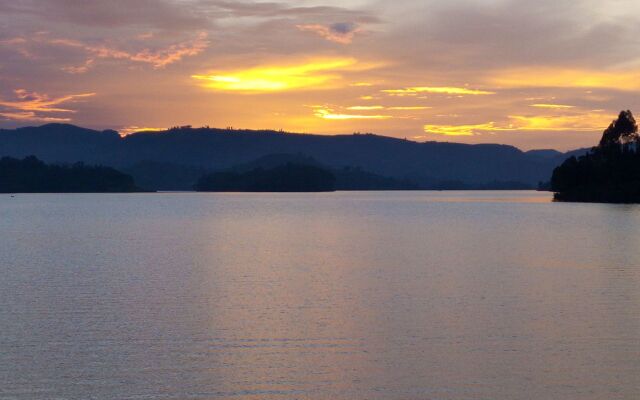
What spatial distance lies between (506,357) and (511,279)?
24.8m

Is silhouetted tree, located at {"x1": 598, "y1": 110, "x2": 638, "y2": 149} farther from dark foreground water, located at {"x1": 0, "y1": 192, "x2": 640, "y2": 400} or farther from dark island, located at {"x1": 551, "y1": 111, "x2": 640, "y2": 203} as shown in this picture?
dark foreground water, located at {"x1": 0, "y1": 192, "x2": 640, "y2": 400}

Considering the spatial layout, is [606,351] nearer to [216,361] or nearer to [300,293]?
[216,361]

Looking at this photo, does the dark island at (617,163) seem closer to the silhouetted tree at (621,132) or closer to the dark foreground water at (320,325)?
the silhouetted tree at (621,132)

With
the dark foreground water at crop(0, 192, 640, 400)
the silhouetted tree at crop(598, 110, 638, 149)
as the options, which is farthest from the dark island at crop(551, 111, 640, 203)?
the dark foreground water at crop(0, 192, 640, 400)

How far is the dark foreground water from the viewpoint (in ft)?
92.1

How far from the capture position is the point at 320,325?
38094 millimetres

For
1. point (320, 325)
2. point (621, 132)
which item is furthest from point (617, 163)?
point (320, 325)

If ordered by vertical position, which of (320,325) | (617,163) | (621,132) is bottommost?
(320,325)

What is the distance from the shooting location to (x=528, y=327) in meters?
37.7

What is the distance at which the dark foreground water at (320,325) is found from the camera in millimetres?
28062

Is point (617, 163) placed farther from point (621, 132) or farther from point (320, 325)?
point (320, 325)

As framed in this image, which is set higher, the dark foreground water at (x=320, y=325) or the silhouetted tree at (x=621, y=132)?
the silhouetted tree at (x=621, y=132)

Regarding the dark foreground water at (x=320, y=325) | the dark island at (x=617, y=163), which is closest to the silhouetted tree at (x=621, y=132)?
the dark island at (x=617, y=163)

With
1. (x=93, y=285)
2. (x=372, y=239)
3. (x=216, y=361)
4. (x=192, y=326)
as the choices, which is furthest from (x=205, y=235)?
(x=216, y=361)
